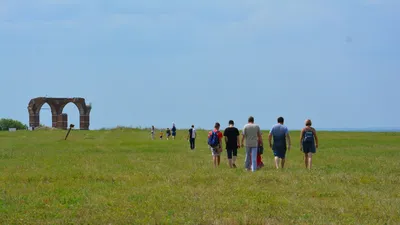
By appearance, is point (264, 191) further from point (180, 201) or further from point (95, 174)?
point (95, 174)

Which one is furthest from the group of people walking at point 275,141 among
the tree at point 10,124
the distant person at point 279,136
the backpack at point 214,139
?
the tree at point 10,124

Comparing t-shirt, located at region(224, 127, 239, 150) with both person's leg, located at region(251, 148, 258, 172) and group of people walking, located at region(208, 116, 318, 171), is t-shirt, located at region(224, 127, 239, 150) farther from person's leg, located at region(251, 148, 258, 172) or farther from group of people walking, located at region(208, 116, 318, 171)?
person's leg, located at region(251, 148, 258, 172)

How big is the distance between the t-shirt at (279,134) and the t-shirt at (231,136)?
1518mm

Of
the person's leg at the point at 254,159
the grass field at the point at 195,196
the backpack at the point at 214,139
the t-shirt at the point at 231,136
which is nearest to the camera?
the grass field at the point at 195,196

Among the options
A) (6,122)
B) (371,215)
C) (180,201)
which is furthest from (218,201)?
(6,122)

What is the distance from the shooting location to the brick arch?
99938 millimetres

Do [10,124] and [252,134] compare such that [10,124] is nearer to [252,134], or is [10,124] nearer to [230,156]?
[230,156]

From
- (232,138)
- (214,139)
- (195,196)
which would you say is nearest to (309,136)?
(232,138)

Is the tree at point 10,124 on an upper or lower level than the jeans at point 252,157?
upper

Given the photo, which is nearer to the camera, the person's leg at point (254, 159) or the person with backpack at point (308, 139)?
the person's leg at point (254, 159)

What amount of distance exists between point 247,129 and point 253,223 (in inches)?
402

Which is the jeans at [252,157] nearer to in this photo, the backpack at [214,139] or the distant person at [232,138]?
the distant person at [232,138]

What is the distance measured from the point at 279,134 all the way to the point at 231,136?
191cm

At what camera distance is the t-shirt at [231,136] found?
22422 millimetres
